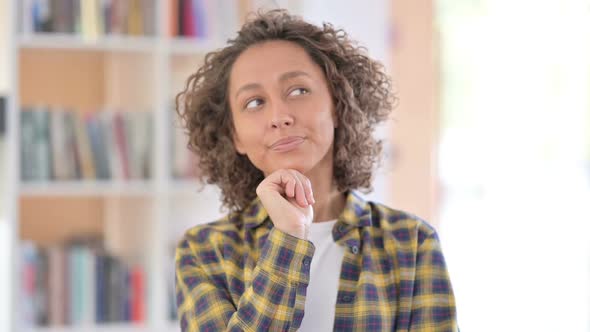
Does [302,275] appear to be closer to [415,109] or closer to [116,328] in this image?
[116,328]

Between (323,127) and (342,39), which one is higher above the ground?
(342,39)

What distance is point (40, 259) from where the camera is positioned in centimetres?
267

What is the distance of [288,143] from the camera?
45.3 inches

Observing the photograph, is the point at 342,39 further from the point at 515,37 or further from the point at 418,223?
Answer: the point at 515,37

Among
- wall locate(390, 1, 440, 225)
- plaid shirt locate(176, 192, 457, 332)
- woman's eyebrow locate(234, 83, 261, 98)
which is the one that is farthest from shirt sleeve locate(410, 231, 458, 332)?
wall locate(390, 1, 440, 225)

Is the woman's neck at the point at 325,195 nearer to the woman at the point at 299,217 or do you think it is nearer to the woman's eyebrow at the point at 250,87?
the woman at the point at 299,217

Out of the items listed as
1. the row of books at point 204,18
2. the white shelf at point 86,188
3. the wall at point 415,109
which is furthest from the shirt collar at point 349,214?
the wall at point 415,109

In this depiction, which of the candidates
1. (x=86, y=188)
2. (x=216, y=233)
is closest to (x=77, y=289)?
(x=86, y=188)

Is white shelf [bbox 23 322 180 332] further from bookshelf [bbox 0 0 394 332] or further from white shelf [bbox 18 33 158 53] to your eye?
white shelf [bbox 18 33 158 53]

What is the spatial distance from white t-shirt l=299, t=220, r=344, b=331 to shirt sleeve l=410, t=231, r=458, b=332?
11 centimetres

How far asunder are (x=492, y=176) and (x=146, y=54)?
8.67ft

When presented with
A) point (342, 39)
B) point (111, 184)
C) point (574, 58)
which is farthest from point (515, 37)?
point (342, 39)

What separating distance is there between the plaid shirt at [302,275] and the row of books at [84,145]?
4.78 ft

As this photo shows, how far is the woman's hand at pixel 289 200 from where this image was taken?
3.67 ft
